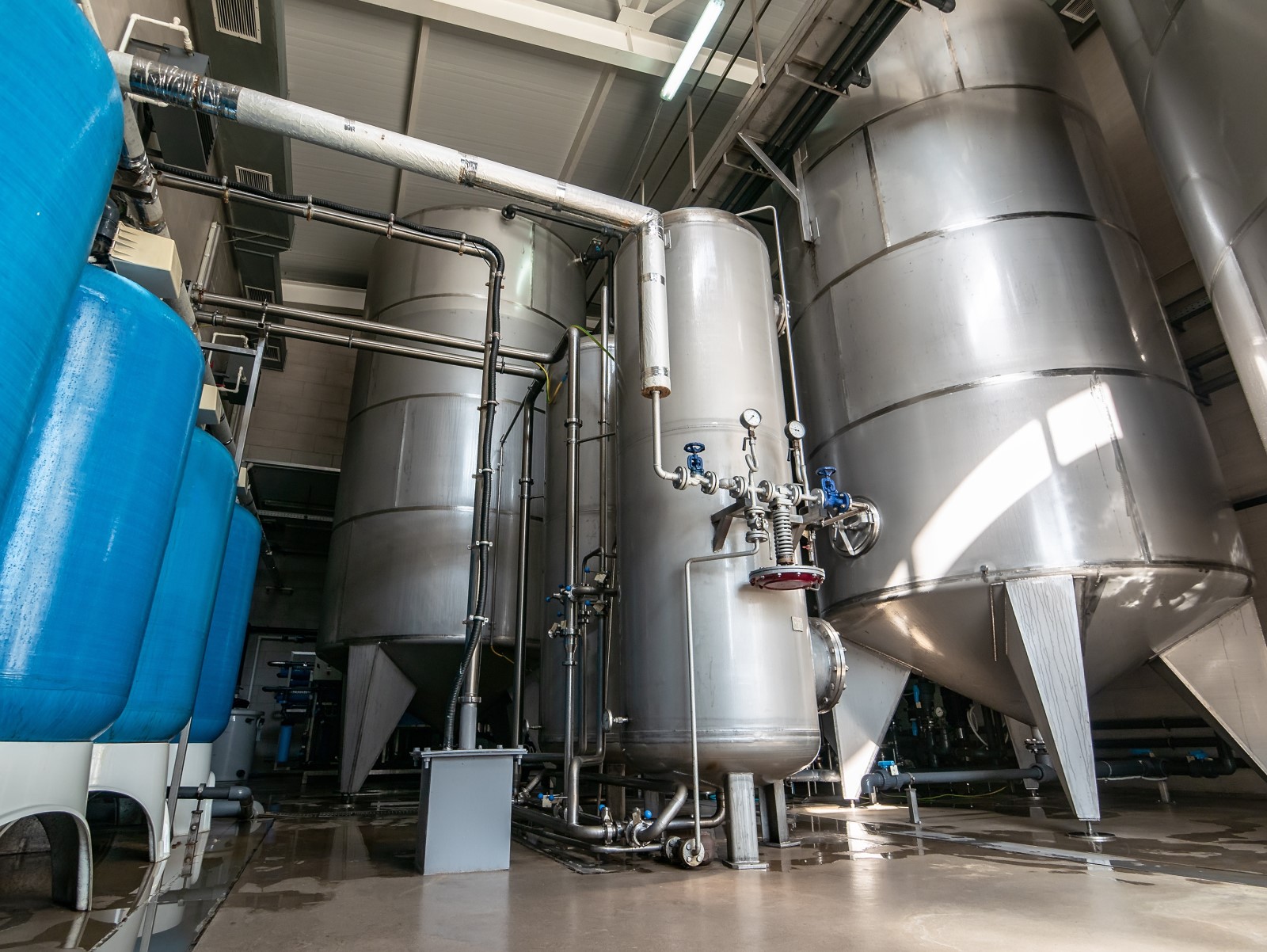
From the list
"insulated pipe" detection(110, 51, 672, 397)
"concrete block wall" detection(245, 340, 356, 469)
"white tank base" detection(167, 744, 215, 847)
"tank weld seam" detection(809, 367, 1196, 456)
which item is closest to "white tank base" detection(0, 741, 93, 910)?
"white tank base" detection(167, 744, 215, 847)

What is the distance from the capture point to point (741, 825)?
110 inches

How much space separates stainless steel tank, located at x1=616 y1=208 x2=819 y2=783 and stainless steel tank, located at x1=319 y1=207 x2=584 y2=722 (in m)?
2.47

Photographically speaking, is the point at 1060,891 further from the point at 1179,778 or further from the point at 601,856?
the point at 1179,778

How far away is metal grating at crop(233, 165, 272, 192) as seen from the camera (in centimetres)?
569

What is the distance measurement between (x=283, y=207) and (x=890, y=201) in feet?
12.7

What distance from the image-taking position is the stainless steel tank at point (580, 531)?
4.04m

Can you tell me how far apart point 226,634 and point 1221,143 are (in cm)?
564

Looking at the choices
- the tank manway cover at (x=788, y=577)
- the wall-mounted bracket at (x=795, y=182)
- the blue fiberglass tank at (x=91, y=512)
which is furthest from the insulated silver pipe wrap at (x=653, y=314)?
the wall-mounted bracket at (x=795, y=182)

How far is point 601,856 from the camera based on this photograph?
117 inches

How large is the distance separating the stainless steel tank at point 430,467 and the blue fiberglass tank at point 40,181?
3.94m

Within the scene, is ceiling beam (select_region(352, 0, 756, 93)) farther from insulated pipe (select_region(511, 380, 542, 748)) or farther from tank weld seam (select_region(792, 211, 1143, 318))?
insulated pipe (select_region(511, 380, 542, 748))

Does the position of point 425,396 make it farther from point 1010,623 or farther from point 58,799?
point 1010,623

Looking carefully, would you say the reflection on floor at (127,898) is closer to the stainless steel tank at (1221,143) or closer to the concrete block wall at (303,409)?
the stainless steel tank at (1221,143)

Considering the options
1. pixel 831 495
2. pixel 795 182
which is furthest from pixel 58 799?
pixel 795 182
